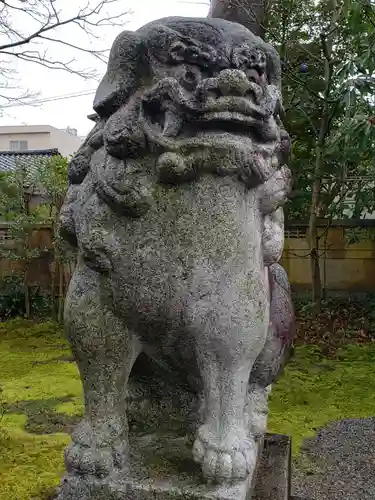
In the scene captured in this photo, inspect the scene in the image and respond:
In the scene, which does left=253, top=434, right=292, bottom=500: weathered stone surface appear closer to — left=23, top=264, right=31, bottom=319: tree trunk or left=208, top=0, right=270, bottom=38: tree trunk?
left=208, top=0, right=270, bottom=38: tree trunk

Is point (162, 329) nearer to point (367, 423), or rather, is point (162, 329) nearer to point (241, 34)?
point (241, 34)

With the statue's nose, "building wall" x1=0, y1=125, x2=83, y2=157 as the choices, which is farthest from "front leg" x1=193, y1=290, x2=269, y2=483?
"building wall" x1=0, y1=125, x2=83, y2=157

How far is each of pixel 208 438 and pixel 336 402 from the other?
3392 millimetres

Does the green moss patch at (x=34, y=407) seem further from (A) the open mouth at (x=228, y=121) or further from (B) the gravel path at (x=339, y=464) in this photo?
(A) the open mouth at (x=228, y=121)

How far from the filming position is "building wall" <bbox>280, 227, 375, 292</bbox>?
780 centimetres

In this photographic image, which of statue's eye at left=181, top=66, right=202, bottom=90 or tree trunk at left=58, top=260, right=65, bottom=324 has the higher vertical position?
statue's eye at left=181, top=66, right=202, bottom=90

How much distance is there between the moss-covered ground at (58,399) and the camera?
2.99 meters

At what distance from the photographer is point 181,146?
4.25 feet

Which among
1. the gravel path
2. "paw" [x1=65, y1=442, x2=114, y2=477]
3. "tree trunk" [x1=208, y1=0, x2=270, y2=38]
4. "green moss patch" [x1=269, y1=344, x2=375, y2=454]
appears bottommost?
the gravel path

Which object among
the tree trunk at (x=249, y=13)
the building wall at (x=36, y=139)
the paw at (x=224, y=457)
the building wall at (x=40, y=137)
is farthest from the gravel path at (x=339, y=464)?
the building wall at (x=36, y=139)

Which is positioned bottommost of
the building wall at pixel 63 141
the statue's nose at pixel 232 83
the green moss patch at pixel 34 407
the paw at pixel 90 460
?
the green moss patch at pixel 34 407

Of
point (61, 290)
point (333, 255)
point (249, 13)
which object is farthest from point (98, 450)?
point (333, 255)

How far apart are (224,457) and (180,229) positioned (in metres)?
0.53

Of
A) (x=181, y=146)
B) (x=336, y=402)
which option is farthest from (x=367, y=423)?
(x=181, y=146)
